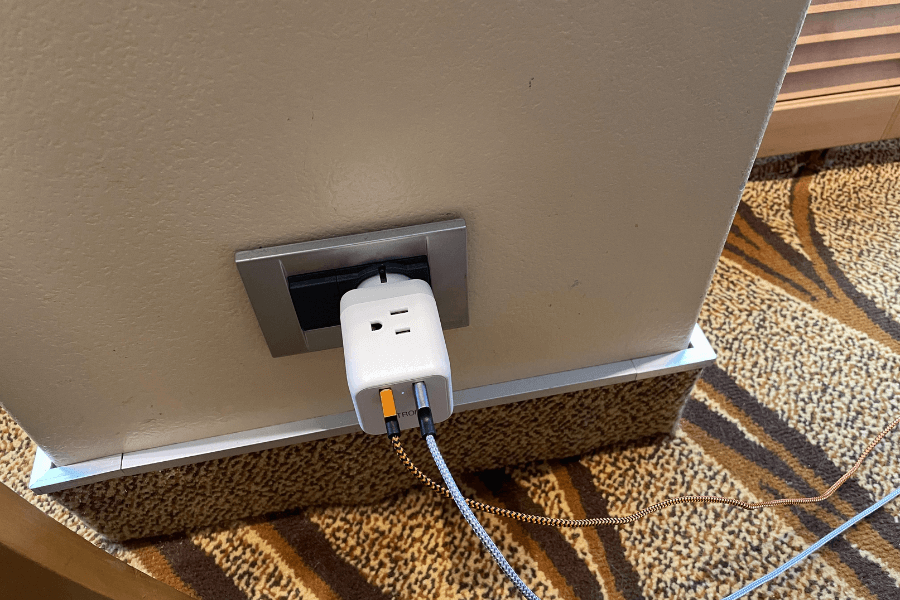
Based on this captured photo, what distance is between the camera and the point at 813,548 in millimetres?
554

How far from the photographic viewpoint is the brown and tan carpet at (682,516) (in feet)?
1.80

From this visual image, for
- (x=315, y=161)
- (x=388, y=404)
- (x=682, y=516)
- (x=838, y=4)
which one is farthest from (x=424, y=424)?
(x=838, y=4)

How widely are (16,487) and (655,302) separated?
0.68m

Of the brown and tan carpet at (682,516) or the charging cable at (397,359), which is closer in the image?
the charging cable at (397,359)

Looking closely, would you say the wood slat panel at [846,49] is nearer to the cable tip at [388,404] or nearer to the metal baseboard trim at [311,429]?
the metal baseboard trim at [311,429]

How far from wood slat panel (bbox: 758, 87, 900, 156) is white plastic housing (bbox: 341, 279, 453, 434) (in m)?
0.72

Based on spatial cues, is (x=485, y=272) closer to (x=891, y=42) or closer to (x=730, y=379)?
(x=730, y=379)

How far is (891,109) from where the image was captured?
2.92 feet

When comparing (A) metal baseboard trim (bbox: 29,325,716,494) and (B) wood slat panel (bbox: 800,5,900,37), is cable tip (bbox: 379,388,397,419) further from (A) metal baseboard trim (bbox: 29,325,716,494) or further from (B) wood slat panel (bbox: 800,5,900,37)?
(B) wood slat panel (bbox: 800,5,900,37)

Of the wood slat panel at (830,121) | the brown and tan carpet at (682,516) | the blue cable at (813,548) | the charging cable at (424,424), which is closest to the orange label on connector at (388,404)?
the charging cable at (424,424)

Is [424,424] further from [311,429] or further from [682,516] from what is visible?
[682,516]

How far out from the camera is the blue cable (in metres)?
0.53

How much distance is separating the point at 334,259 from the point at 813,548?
0.52 meters

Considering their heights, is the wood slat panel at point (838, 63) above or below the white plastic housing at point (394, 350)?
below
